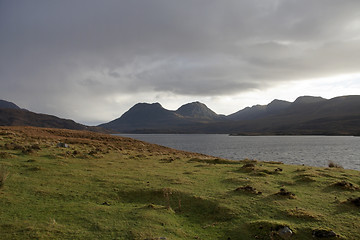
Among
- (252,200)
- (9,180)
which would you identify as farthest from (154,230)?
(9,180)

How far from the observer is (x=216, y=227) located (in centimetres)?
1235

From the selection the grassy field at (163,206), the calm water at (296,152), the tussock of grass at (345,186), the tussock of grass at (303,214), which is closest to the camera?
the grassy field at (163,206)

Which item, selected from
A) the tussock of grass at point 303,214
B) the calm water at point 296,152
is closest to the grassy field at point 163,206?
the tussock of grass at point 303,214

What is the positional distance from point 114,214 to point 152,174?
10144 mm

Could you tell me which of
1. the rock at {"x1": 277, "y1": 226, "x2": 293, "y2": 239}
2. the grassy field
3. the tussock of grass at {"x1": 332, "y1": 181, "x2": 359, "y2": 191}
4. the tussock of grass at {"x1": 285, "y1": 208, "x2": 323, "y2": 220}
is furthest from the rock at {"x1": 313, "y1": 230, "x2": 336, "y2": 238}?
the tussock of grass at {"x1": 332, "y1": 181, "x2": 359, "y2": 191}

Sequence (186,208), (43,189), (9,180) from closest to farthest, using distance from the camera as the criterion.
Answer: (186,208) → (43,189) → (9,180)

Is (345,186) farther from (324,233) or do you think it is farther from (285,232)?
(285,232)

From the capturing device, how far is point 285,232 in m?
11.2

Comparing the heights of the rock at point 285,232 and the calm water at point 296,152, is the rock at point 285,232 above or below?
above

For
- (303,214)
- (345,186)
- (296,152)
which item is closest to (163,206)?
(303,214)

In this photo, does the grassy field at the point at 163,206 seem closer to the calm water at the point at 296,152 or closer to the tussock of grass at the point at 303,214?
the tussock of grass at the point at 303,214

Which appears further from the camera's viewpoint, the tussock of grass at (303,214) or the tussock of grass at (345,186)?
the tussock of grass at (345,186)

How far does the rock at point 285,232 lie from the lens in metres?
11.0

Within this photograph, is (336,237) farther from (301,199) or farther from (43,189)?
(43,189)
